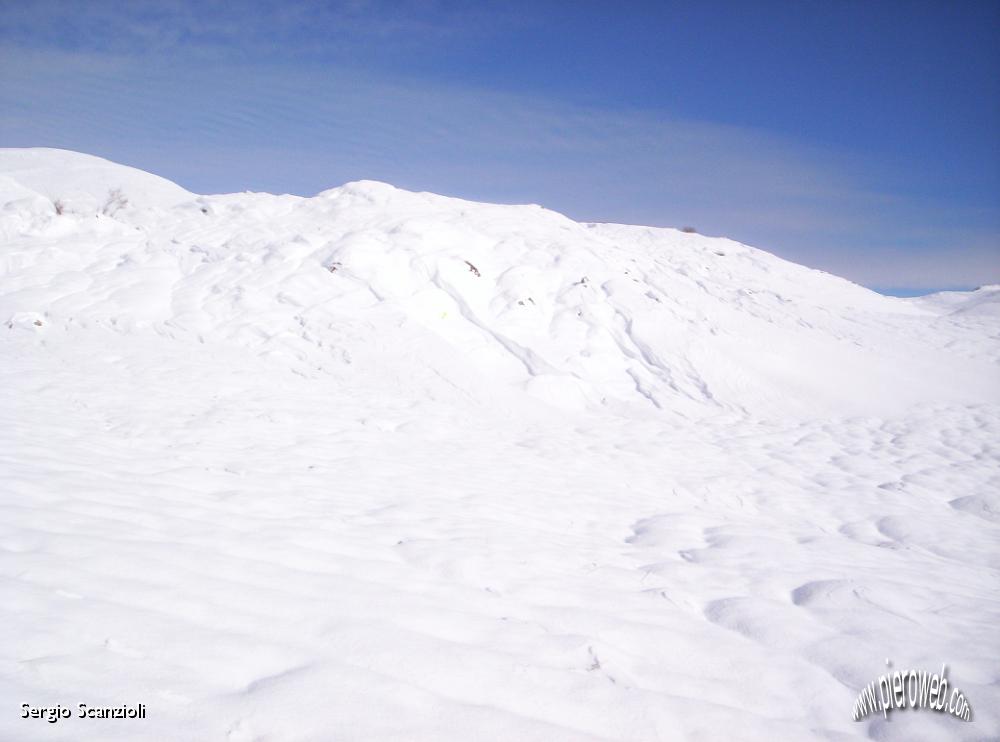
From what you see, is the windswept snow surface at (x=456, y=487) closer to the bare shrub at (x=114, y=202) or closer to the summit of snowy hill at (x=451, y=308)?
the summit of snowy hill at (x=451, y=308)

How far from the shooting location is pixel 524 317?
1048cm

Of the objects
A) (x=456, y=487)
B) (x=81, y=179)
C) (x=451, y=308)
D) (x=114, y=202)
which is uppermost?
(x=81, y=179)

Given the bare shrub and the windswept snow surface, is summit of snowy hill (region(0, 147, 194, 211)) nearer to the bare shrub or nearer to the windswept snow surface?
the bare shrub

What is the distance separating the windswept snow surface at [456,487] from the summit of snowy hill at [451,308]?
70 millimetres

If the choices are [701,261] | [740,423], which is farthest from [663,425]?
[701,261]

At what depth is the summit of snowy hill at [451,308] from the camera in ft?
29.6

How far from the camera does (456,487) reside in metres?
4.96

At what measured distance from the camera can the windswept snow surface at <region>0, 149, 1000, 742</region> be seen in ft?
7.03

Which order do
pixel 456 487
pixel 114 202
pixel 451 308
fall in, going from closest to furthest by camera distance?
pixel 456 487
pixel 451 308
pixel 114 202

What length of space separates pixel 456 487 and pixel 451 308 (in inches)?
224

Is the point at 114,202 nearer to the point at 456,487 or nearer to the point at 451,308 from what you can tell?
the point at 451,308

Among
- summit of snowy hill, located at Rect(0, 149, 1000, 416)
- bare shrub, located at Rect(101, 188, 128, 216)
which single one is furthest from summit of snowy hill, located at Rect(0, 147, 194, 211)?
summit of snowy hill, located at Rect(0, 149, 1000, 416)

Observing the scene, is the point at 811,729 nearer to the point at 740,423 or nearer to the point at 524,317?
the point at 740,423

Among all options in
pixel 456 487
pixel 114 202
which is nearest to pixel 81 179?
pixel 114 202
